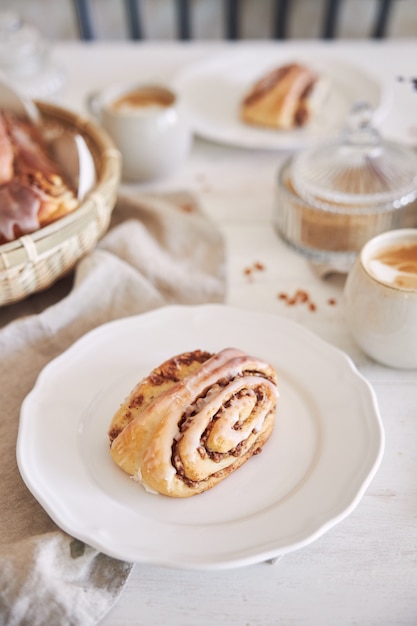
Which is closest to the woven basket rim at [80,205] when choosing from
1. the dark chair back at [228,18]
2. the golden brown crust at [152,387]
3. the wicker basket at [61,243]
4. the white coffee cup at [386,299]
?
the wicker basket at [61,243]

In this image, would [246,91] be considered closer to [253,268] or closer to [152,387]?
[253,268]

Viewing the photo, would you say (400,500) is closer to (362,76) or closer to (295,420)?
(295,420)

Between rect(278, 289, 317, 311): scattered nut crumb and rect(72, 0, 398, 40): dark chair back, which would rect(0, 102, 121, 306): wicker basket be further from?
rect(72, 0, 398, 40): dark chair back

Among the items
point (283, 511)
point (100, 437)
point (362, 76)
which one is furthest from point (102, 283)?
point (362, 76)

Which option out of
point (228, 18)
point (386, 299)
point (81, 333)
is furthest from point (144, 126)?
point (228, 18)

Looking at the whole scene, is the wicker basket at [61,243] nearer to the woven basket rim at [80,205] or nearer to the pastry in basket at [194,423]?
the woven basket rim at [80,205]

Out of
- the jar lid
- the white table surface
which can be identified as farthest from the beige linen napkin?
the jar lid
